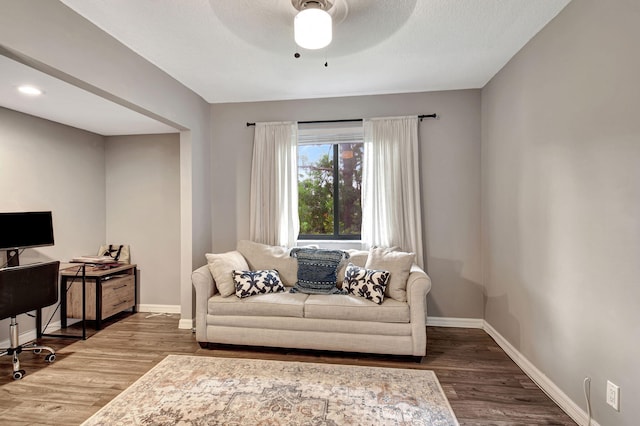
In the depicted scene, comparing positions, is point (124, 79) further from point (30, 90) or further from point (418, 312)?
point (418, 312)

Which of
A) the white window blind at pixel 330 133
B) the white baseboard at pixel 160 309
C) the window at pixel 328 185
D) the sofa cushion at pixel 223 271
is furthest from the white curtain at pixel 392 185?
the white baseboard at pixel 160 309

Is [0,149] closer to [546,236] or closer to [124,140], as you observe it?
[124,140]

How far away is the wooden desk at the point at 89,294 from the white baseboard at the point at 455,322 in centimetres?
377

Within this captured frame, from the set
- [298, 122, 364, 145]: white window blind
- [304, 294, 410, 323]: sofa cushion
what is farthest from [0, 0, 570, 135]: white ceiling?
[304, 294, 410, 323]: sofa cushion

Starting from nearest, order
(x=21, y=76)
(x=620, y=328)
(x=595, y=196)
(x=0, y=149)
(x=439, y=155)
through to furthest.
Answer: (x=620, y=328) → (x=595, y=196) → (x=21, y=76) → (x=0, y=149) → (x=439, y=155)

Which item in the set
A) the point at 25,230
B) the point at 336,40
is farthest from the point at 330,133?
the point at 25,230

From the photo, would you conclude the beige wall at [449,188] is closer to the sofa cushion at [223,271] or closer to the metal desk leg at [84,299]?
the sofa cushion at [223,271]

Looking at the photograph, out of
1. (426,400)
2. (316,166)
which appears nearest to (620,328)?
Result: (426,400)

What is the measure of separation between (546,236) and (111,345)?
407 centimetres

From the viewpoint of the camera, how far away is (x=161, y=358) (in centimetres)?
283

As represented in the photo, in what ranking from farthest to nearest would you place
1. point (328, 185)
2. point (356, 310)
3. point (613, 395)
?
point (328, 185) < point (356, 310) < point (613, 395)

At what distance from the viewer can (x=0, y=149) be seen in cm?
304

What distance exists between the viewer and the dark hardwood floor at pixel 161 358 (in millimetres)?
2055

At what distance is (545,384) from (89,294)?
4.53 m
